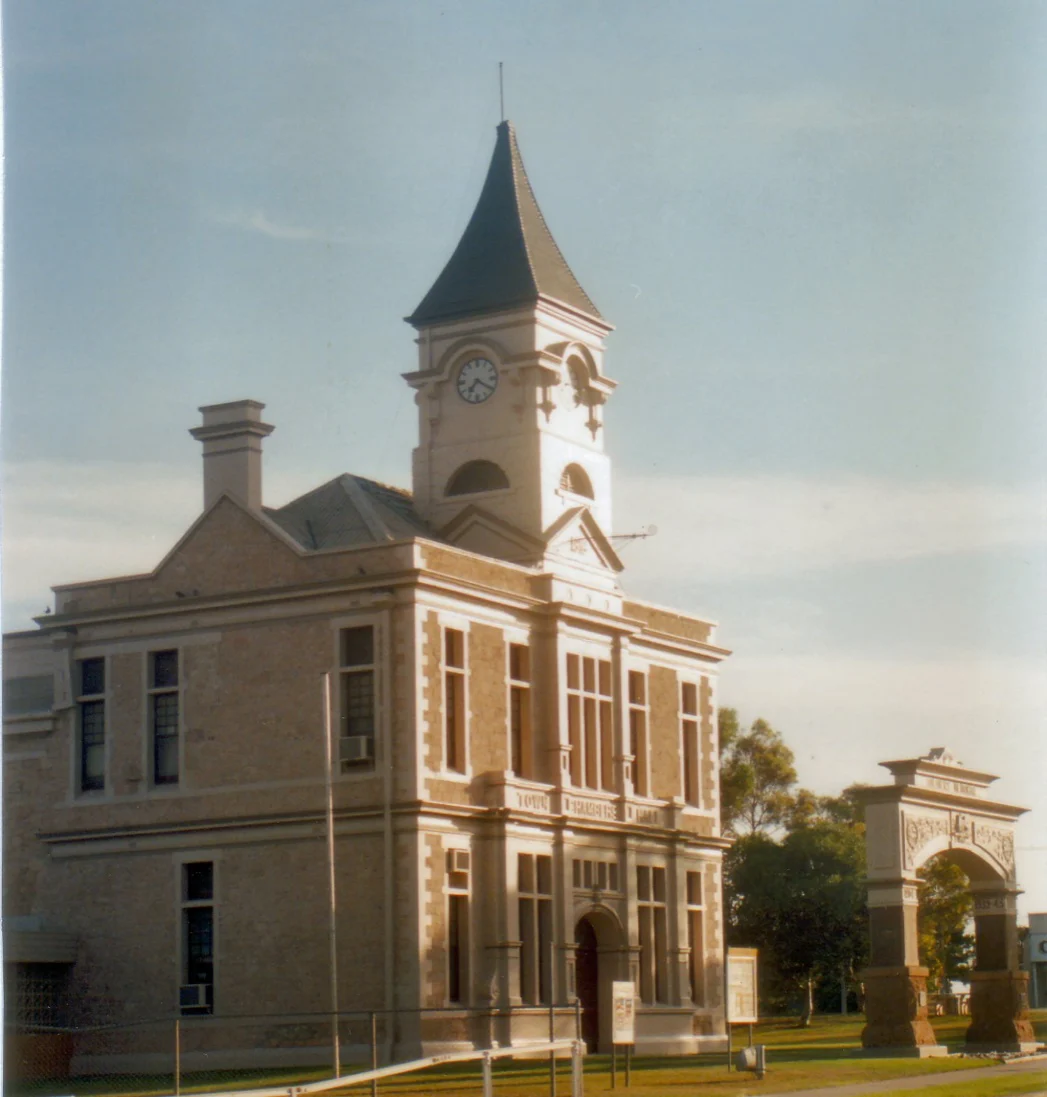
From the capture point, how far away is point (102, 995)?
44531 millimetres

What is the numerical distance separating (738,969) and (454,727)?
1013 cm

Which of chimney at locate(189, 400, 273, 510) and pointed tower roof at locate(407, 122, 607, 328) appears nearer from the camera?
chimney at locate(189, 400, 273, 510)

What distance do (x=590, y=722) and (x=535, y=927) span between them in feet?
17.7

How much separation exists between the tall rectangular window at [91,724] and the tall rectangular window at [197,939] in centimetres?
332

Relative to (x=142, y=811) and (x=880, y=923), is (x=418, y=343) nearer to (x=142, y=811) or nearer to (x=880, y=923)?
(x=142, y=811)

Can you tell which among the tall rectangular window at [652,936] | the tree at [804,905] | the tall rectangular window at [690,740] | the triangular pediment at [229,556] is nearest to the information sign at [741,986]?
the tall rectangular window at [652,936]

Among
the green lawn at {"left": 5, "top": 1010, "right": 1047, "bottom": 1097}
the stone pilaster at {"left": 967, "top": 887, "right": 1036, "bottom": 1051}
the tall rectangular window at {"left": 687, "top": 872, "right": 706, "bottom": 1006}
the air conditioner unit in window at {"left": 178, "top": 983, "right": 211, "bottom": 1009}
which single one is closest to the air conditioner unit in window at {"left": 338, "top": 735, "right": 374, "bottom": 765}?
the air conditioner unit in window at {"left": 178, "top": 983, "right": 211, "bottom": 1009}

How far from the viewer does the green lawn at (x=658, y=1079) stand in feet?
109

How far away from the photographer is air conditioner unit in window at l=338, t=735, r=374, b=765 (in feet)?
141

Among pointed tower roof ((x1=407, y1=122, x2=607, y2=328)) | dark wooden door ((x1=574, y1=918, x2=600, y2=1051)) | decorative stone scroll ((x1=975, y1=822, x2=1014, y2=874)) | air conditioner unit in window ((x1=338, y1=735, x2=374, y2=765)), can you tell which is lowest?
dark wooden door ((x1=574, y1=918, x2=600, y2=1051))

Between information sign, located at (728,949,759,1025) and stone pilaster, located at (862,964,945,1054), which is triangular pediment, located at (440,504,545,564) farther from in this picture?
information sign, located at (728,949,759,1025)

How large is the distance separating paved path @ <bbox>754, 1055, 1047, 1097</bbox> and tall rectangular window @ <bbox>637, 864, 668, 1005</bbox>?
7.51m

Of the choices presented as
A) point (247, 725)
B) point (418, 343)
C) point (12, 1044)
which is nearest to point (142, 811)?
point (247, 725)

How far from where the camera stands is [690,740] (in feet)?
175
